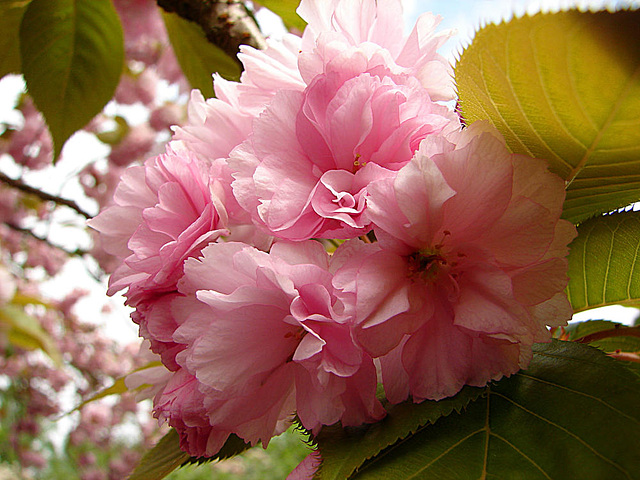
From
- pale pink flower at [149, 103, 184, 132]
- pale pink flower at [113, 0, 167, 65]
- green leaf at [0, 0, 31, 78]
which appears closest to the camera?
green leaf at [0, 0, 31, 78]

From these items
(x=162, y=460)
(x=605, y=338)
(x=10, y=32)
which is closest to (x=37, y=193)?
(x=10, y=32)

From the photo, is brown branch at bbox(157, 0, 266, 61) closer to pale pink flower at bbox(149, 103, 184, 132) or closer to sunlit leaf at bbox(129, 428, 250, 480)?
sunlit leaf at bbox(129, 428, 250, 480)

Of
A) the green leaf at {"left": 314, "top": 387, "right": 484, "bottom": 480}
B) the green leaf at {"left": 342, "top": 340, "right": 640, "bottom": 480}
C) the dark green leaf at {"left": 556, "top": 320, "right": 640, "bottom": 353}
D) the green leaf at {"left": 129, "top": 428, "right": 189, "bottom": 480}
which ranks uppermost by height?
the green leaf at {"left": 342, "top": 340, "right": 640, "bottom": 480}

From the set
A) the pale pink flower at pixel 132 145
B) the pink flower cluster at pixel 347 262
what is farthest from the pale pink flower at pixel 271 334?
the pale pink flower at pixel 132 145

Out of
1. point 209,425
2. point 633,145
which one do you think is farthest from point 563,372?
point 209,425

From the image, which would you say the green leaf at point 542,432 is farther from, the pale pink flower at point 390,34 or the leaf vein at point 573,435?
the pale pink flower at point 390,34

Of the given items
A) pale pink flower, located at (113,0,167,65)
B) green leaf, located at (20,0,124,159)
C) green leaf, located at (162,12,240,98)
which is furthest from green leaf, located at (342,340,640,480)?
pale pink flower, located at (113,0,167,65)
